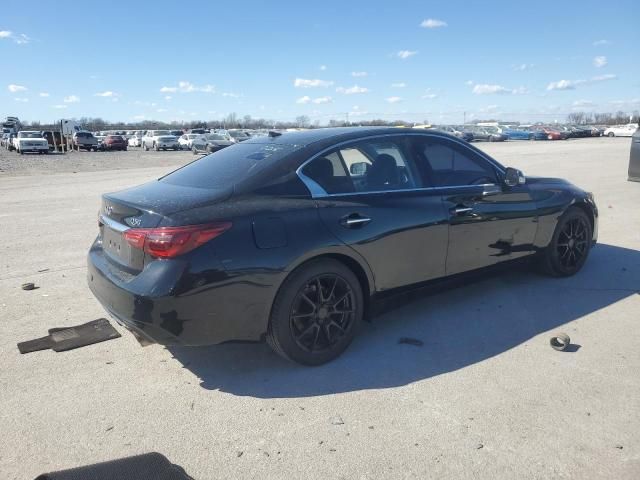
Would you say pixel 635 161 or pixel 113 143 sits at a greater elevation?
pixel 113 143

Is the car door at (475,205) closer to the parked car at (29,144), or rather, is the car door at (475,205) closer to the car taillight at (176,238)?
the car taillight at (176,238)

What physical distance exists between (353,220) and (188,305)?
131 cm

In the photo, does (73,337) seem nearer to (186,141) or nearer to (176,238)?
(176,238)

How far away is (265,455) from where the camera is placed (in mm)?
2818

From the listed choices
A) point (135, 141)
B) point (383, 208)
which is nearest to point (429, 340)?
point (383, 208)

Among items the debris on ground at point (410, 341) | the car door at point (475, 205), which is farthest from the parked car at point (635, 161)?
the debris on ground at point (410, 341)

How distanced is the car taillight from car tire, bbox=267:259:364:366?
0.60 meters

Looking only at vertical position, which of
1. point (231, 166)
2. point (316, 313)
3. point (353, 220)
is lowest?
point (316, 313)

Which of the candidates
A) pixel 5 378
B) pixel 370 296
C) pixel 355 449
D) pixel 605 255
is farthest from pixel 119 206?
pixel 605 255

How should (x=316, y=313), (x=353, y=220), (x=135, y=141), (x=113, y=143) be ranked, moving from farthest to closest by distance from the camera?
1. (x=135, y=141)
2. (x=113, y=143)
3. (x=353, y=220)
4. (x=316, y=313)

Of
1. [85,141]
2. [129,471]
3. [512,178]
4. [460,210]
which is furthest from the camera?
[85,141]

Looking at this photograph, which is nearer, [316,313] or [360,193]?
[316,313]

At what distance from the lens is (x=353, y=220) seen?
12.6ft

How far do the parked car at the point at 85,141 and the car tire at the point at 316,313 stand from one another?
148ft
